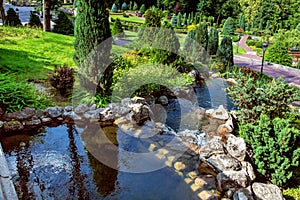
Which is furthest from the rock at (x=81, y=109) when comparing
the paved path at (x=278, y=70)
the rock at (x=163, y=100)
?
the paved path at (x=278, y=70)

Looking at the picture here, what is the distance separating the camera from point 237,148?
6.11 m

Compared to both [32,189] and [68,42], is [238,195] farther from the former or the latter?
[68,42]

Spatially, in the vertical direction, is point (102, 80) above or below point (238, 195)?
above

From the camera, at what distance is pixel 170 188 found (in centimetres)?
539

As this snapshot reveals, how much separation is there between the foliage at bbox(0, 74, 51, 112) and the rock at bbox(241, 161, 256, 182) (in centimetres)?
567

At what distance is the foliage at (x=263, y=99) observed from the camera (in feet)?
22.0

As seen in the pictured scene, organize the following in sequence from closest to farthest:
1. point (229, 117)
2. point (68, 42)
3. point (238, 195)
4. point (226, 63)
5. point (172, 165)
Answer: point (238, 195), point (172, 165), point (229, 117), point (226, 63), point (68, 42)

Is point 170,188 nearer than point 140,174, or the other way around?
point 170,188

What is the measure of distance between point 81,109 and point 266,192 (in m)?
5.24

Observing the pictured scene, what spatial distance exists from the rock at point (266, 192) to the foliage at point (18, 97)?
6.02m

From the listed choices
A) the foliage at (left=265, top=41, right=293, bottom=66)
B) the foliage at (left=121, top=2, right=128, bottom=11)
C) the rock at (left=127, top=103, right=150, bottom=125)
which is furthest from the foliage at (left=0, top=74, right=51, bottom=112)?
the foliage at (left=121, top=2, right=128, bottom=11)

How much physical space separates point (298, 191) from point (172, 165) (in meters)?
2.52

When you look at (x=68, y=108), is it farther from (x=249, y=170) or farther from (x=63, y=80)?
(x=249, y=170)

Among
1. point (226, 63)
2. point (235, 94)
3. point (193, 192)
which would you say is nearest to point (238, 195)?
point (193, 192)
